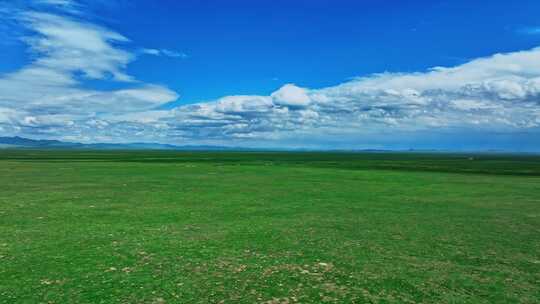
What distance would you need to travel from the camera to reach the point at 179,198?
1401 inches

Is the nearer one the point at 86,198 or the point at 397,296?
the point at 397,296

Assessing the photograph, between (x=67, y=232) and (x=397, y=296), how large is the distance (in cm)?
1819

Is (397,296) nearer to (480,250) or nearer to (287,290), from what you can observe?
(287,290)

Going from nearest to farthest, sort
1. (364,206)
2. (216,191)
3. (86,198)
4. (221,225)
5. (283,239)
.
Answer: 1. (283,239)
2. (221,225)
3. (364,206)
4. (86,198)
5. (216,191)

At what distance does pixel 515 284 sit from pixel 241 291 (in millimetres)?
10264

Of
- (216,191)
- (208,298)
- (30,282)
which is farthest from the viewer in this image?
(216,191)

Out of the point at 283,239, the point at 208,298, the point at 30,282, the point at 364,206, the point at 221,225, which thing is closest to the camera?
the point at 208,298

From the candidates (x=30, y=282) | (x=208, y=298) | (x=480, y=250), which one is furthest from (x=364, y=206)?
(x=30, y=282)

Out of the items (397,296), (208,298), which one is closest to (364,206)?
(397,296)

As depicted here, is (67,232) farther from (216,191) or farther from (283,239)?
(216,191)

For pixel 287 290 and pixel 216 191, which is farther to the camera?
pixel 216 191

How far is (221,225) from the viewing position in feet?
77.1

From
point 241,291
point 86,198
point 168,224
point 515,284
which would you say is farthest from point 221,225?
point 86,198

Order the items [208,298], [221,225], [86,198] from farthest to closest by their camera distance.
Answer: [86,198] < [221,225] < [208,298]
